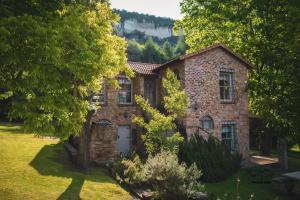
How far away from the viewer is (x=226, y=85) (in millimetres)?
23891

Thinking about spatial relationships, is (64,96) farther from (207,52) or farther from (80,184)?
(207,52)

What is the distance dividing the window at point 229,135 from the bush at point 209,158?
2.56 meters

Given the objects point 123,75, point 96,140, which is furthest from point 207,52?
point 96,140

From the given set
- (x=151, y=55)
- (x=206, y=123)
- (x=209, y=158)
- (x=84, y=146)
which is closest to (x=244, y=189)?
(x=209, y=158)

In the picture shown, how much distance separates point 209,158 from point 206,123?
3.65 metres

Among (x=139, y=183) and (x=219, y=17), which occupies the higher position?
(x=219, y=17)

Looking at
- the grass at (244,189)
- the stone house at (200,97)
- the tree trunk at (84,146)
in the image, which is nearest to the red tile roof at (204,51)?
the stone house at (200,97)

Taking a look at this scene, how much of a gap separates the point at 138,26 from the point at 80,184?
179 m

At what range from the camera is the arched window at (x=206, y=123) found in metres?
22.4

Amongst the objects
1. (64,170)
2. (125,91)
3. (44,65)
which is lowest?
(64,170)

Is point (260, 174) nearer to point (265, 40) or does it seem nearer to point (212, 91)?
point (212, 91)

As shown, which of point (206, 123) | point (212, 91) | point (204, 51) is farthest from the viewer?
point (212, 91)

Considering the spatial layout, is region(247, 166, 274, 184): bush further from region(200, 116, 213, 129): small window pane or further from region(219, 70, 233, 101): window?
region(219, 70, 233, 101): window

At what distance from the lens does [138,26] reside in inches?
7397
